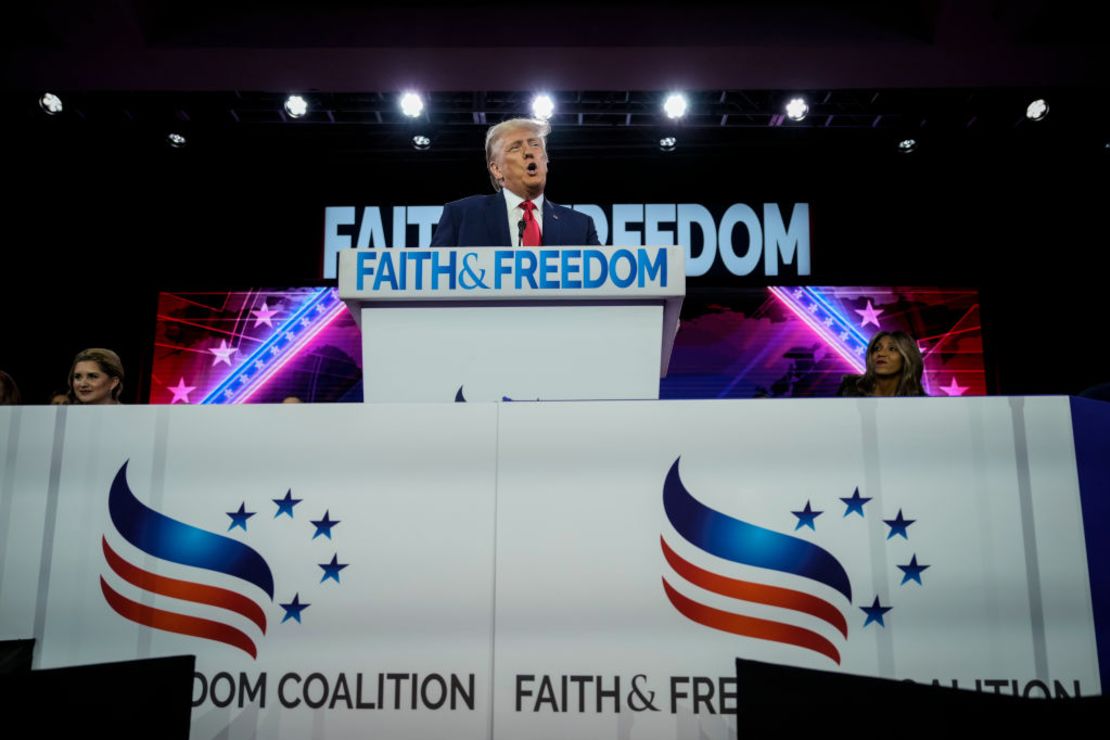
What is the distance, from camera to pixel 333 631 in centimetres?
108

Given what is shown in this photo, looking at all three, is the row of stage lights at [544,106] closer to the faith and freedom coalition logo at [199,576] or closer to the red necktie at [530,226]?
the red necktie at [530,226]

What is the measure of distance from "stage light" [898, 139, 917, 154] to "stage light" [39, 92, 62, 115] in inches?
236

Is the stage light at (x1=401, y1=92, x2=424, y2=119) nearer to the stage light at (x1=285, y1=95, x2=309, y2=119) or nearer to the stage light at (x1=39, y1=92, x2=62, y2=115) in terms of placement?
the stage light at (x1=285, y1=95, x2=309, y2=119)

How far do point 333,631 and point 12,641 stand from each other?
48 cm

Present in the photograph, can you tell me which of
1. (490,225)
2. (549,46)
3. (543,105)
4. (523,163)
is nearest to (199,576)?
(490,225)

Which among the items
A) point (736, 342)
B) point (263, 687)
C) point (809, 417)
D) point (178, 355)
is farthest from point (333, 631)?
point (178, 355)

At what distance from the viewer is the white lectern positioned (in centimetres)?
130

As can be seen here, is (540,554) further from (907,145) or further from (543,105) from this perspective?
(907,145)

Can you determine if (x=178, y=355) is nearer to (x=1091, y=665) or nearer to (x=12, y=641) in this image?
(x=12, y=641)

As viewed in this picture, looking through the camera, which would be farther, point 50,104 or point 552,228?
point 50,104

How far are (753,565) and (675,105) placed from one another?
4.46 m

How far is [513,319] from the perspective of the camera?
1.33 meters

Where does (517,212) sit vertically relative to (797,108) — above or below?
below

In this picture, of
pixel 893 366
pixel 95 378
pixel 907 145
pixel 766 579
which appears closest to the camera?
pixel 766 579
